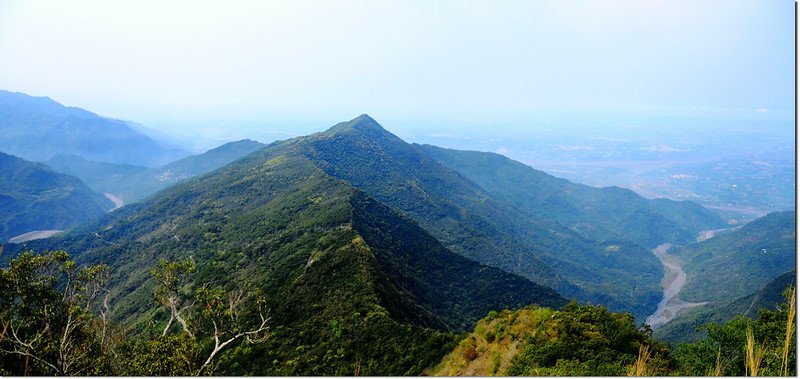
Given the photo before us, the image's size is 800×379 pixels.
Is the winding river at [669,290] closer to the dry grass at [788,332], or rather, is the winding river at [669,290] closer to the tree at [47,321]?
the dry grass at [788,332]

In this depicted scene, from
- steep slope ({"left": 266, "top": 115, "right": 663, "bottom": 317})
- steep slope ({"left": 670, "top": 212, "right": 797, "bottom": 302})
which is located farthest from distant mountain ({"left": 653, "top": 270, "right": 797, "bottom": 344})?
steep slope ({"left": 670, "top": 212, "right": 797, "bottom": 302})

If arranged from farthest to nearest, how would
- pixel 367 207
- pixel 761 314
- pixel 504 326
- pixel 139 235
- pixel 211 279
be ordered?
pixel 139 235, pixel 367 207, pixel 211 279, pixel 761 314, pixel 504 326

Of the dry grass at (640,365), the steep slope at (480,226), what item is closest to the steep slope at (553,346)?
the dry grass at (640,365)

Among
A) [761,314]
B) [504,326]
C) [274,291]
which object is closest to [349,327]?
[504,326]

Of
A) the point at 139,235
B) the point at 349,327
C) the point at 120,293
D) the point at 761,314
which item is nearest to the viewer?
the point at 761,314

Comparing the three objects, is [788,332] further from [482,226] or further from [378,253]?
[482,226]

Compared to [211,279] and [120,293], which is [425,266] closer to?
[211,279]
